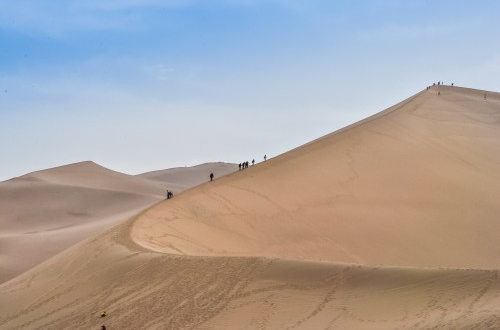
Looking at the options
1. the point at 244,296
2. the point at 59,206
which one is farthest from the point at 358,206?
the point at 59,206

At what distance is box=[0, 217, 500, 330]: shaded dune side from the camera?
11242 millimetres

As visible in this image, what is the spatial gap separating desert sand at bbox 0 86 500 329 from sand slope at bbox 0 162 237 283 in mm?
10786

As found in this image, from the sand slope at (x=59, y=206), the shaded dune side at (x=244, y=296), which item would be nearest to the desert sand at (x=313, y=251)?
the shaded dune side at (x=244, y=296)

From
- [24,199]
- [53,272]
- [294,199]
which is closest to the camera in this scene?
[53,272]

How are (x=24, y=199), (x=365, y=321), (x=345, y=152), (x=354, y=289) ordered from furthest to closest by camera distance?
(x=24, y=199)
(x=345, y=152)
(x=354, y=289)
(x=365, y=321)

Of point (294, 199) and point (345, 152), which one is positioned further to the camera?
point (345, 152)

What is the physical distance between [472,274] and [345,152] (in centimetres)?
1647

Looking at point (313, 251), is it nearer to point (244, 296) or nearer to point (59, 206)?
point (244, 296)

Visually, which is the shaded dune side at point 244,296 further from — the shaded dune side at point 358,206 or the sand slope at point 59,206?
the sand slope at point 59,206

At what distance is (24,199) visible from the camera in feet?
162

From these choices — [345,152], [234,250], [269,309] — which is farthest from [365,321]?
[345,152]

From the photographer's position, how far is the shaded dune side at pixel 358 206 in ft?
61.3

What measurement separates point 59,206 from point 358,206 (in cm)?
3210

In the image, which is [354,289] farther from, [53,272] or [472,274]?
[53,272]
